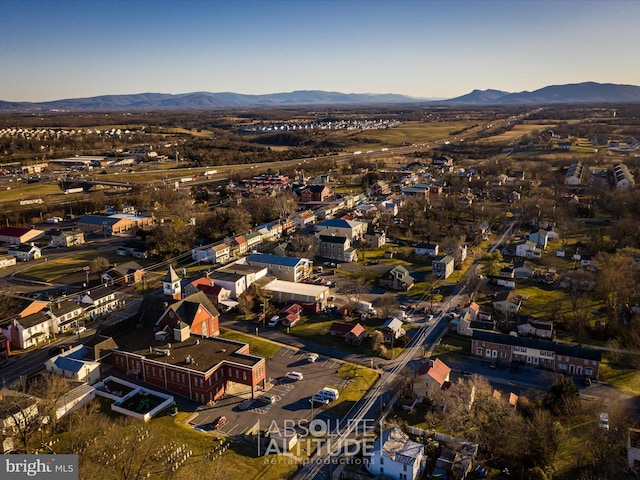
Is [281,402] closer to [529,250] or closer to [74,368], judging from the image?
[74,368]

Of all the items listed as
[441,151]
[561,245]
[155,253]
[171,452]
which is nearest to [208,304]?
[171,452]

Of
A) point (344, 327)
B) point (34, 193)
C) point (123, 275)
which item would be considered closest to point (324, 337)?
point (344, 327)

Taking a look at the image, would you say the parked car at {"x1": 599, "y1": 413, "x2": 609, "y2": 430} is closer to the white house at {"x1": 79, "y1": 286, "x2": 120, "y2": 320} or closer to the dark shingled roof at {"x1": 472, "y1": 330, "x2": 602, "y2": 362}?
the dark shingled roof at {"x1": 472, "y1": 330, "x2": 602, "y2": 362}

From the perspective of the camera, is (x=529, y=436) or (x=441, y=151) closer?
(x=529, y=436)

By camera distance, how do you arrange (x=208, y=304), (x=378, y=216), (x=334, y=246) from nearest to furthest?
1. (x=208, y=304)
2. (x=334, y=246)
3. (x=378, y=216)

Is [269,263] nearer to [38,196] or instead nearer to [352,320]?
[352,320]
